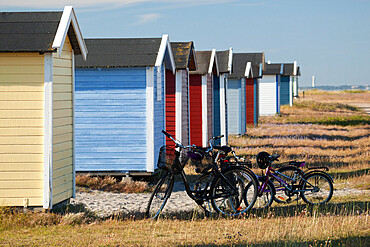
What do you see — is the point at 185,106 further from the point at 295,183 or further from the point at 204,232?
the point at 204,232

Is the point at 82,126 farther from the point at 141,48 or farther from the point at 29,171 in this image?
the point at 29,171

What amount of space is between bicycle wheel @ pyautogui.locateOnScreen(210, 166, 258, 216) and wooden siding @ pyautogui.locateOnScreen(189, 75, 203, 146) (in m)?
10.2

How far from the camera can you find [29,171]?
30.0 ft

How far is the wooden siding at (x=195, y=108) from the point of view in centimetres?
1962

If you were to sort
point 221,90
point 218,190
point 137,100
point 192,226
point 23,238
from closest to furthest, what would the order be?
point 23,238 → point 192,226 → point 218,190 → point 137,100 → point 221,90

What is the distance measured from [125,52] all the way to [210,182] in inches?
204

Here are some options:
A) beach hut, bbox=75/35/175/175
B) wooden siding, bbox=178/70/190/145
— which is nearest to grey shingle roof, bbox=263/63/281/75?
wooden siding, bbox=178/70/190/145

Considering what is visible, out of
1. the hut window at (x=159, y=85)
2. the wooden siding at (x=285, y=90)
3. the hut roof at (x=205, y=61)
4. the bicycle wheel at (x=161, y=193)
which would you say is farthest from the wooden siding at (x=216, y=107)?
the wooden siding at (x=285, y=90)

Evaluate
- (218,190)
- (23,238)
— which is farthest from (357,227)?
(23,238)

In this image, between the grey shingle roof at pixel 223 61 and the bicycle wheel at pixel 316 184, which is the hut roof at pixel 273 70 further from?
the bicycle wheel at pixel 316 184

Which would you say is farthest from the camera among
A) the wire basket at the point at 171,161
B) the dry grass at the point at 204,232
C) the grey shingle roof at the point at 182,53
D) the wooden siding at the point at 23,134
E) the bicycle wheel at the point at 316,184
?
the grey shingle roof at the point at 182,53

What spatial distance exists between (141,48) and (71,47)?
3.29 m

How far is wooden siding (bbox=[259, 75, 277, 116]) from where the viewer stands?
44125 millimetres

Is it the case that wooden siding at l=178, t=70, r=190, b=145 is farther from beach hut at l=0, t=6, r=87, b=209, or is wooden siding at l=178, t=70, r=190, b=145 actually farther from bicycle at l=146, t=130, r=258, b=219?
beach hut at l=0, t=6, r=87, b=209
